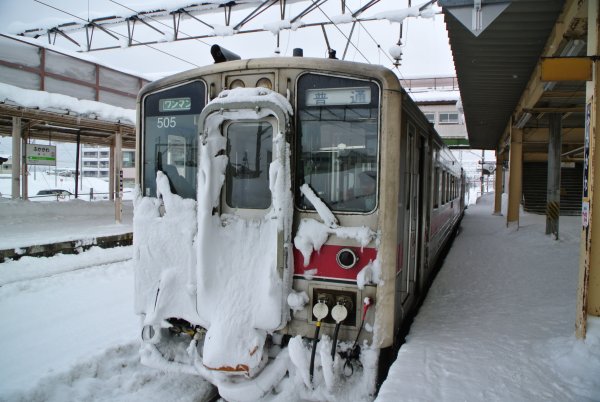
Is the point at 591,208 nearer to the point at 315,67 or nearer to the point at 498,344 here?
the point at 498,344

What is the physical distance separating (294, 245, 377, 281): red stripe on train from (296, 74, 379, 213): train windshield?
341 mm

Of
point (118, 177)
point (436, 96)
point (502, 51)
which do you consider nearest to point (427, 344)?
point (502, 51)

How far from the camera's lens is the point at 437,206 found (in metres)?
7.01

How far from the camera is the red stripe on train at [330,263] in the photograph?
3.50m

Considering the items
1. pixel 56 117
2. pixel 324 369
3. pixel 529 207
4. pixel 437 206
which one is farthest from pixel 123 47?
pixel 529 207

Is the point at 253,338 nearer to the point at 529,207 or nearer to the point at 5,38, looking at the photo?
the point at 5,38

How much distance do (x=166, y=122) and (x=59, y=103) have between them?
9.30 m

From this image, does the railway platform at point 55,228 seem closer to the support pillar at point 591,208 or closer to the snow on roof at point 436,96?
the support pillar at point 591,208

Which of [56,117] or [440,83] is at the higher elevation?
[440,83]

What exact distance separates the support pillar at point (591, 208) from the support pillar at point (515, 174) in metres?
11.4

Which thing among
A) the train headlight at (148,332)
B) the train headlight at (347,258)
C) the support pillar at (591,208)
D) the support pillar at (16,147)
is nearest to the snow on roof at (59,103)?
the support pillar at (16,147)

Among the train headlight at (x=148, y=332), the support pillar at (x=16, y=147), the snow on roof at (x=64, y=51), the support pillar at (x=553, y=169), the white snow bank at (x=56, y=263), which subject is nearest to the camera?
the train headlight at (x=148, y=332)

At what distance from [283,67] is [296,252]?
1592 mm

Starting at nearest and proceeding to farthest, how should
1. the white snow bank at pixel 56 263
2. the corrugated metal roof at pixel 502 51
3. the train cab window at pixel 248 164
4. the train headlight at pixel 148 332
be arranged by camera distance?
the train cab window at pixel 248 164 → the train headlight at pixel 148 332 → the corrugated metal roof at pixel 502 51 → the white snow bank at pixel 56 263
